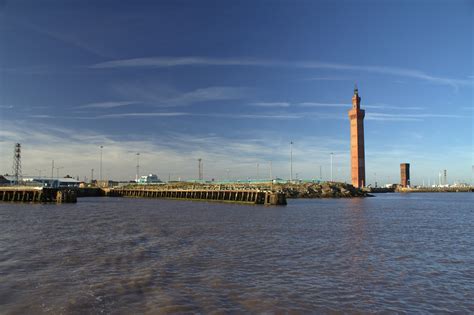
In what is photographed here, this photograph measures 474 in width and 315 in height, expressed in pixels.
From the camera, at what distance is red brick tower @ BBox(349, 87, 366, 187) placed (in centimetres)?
15375

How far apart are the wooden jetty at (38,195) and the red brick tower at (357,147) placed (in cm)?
11137

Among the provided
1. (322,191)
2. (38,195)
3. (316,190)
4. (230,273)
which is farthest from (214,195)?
(230,273)

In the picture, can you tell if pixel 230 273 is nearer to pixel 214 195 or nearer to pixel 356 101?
pixel 214 195

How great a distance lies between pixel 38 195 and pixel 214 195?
125 feet

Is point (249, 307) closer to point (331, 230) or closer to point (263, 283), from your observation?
point (263, 283)

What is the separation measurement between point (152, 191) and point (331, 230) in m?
90.1

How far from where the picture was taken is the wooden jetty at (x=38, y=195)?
78688 mm

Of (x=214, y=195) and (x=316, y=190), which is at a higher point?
(x=316, y=190)

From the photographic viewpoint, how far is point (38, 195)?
80062mm

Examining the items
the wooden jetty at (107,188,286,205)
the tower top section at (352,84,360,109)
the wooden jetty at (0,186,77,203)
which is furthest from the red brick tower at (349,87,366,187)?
the wooden jetty at (0,186,77,203)

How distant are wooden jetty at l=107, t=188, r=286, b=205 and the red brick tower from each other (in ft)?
270

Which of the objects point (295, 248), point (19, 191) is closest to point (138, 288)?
point (295, 248)

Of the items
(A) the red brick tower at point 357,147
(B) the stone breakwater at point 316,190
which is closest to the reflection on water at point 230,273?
(B) the stone breakwater at point 316,190

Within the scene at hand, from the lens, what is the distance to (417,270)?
719 inches
